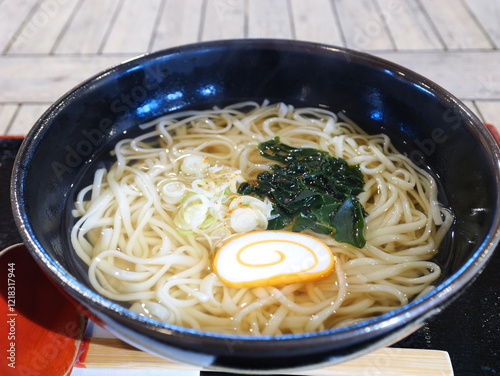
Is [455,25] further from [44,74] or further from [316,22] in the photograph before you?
[44,74]

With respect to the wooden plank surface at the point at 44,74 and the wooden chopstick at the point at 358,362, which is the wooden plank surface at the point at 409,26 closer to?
the wooden plank surface at the point at 44,74

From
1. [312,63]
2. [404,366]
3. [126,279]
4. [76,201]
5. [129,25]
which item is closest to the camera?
[404,366]

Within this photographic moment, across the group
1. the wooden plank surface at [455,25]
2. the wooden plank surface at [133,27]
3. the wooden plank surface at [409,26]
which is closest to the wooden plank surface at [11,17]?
the wooden plank surface at [133,27]

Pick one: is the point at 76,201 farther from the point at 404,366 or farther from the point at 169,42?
the point at 169,42

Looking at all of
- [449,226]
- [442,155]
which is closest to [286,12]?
[442,155]

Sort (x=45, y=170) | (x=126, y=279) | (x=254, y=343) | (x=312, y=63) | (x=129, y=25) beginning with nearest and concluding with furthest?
1. (x=254, y=343)
2. (x=126, y=279)
3. (x=45, y=170)
4. (x=312, y=63)
5. (x=129, y=25)
